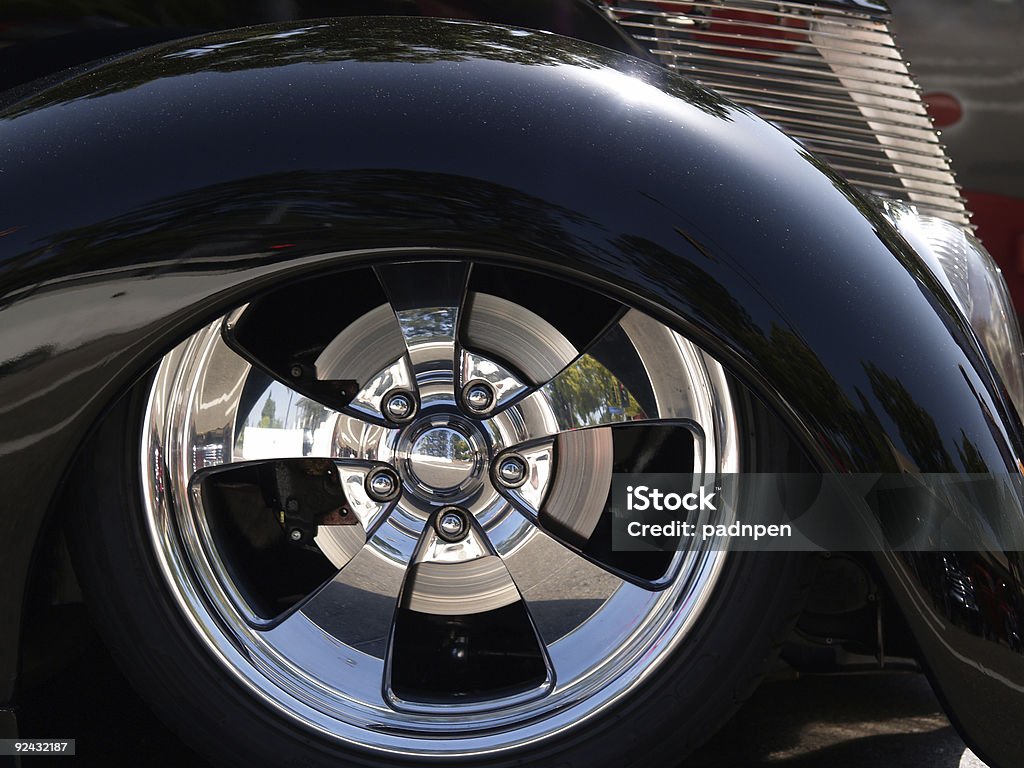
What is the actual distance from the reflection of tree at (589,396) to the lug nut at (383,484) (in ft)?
0.79

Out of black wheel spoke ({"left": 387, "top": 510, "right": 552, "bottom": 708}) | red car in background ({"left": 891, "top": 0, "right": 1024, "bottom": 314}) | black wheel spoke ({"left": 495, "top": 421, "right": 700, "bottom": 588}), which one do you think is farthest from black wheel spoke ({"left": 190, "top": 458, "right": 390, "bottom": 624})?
red car in background ({"left": 891, "top": 0, "right": 1024, "bottom": 314})

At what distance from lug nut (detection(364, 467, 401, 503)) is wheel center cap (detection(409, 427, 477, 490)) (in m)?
0.04

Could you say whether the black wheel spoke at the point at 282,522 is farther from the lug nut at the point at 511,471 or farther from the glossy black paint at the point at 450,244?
the glossy black paint at the point at 450,244

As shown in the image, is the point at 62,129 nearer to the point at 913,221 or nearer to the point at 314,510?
the point at 314,510

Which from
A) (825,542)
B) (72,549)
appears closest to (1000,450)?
(825,542)

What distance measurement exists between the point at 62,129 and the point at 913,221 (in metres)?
1.18

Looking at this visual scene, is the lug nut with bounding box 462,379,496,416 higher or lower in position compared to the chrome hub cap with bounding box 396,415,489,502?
higher

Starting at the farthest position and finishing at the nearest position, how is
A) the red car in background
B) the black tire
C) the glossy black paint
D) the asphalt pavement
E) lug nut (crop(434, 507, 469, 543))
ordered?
the red car in background → the asphalt pavement → lug nut (crop(434, 507, 469, 543)) → the black tire → the glossy black paint

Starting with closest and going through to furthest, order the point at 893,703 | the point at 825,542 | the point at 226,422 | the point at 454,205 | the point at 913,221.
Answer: the point at 454,205 → the point at 825,542 → the point at 226,422 → the point at 913,221 → the point at 893,703

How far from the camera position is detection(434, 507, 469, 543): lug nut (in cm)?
138

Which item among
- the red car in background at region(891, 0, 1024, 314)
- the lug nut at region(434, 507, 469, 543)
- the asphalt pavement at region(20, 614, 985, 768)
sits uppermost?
the red car in background at region(891, 0, 1024, 314)

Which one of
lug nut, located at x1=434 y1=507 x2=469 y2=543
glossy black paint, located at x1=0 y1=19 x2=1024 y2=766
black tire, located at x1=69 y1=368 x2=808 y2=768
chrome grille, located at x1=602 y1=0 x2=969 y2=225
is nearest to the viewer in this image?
glossy black paint, located at x1=0 y1=19 x2=1024 y2=766

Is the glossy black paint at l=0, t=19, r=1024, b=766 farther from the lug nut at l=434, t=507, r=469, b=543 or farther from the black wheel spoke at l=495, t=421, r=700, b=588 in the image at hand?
the lug nut at l=434, t=507, r=469, b=543

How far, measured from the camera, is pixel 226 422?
1387 mm
